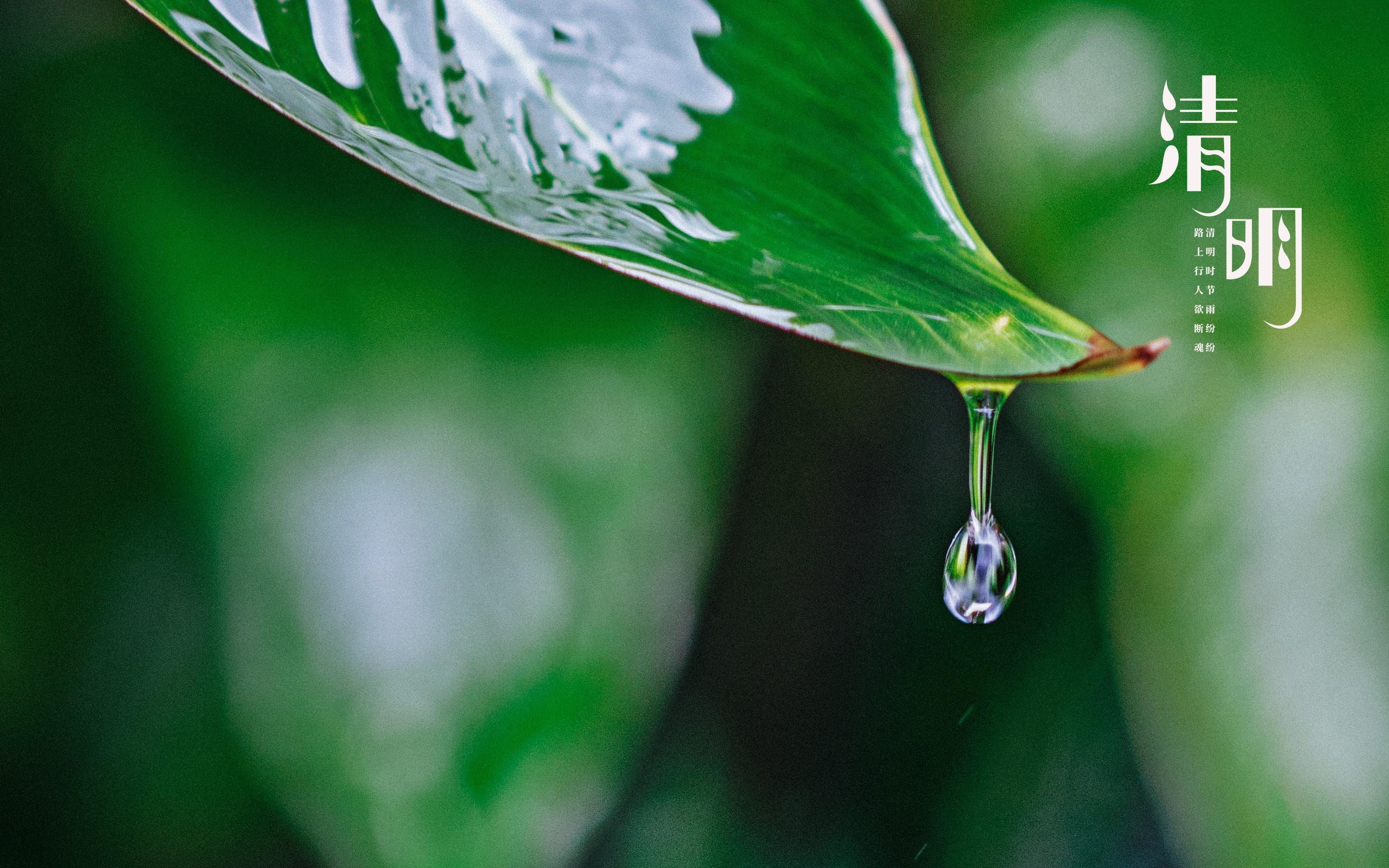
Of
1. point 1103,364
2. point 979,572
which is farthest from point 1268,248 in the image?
point 1103,364

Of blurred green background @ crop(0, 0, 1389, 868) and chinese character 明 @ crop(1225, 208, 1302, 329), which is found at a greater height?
chinese character 明 @ crop(1225, 208, 1302, 329)

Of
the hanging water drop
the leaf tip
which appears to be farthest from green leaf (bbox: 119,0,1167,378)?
the hanging water drop

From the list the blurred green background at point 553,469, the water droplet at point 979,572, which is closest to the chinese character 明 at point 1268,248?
the blurred green background at point 553,469

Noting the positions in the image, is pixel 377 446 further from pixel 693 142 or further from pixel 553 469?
pixel 693 142

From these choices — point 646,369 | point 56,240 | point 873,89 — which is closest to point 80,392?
point 56,240

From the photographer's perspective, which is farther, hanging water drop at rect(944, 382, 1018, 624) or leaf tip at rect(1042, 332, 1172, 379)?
hanging water drop at rect(944, 382, 1018, 624)

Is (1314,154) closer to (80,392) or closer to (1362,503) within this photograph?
(1362,503)

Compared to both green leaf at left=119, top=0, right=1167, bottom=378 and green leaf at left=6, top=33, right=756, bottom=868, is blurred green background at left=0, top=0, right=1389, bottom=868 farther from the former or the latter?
green leaf at left=119, top=0, right=1167, bottom=378
